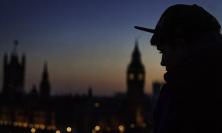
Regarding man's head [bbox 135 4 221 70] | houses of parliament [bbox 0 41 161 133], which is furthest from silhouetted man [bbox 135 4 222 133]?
houses of parliament [bbox 0 41 161 133]

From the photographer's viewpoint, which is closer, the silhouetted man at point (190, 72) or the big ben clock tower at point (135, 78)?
the silhouetted man at point (190, 72)

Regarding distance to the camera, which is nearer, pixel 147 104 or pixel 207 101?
pixel 207 101

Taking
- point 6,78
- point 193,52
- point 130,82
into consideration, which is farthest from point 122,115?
point 193,52

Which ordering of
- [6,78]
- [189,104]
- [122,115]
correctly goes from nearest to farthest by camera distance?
[189,104] < [122,115] < [6,78]

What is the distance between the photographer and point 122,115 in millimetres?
106500

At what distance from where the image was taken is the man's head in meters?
1.80

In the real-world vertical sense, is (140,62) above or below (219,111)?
below

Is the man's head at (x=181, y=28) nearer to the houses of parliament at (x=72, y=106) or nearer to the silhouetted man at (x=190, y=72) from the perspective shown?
the silhouetted man at (x=190, y=72)

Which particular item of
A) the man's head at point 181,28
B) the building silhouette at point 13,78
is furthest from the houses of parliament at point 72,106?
the man's head at point 181,28

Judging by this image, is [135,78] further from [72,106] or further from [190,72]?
[190,72]

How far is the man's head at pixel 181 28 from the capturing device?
1.80 metres

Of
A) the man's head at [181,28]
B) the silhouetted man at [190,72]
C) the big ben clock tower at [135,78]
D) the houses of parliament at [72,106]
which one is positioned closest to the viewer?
the silhouetted man at [190,72]

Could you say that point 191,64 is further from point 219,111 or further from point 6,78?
point 6,78

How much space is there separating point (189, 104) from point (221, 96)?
0.38ft
